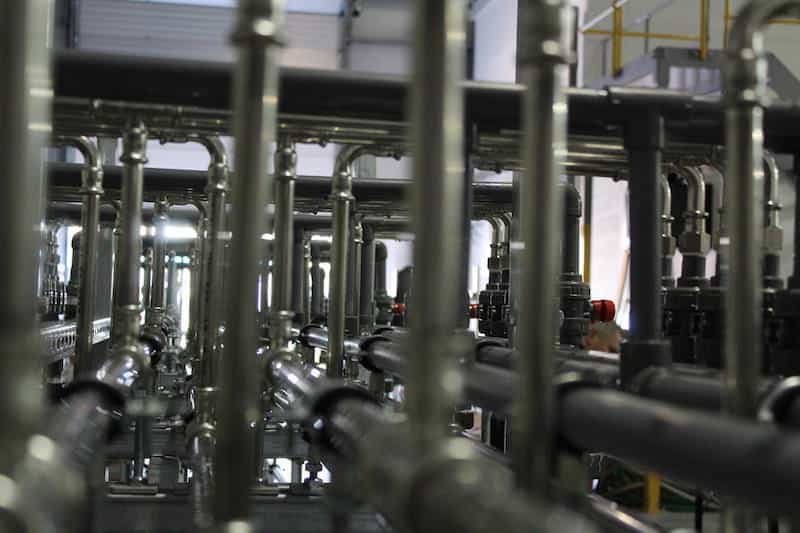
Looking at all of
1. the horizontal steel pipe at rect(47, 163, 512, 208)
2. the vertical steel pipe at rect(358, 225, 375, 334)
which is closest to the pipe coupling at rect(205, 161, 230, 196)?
the horizontal steel pipe at rect(47, 163, 512, 208)

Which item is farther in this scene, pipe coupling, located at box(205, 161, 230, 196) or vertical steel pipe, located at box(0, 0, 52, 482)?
pipe coupling, located at box(205, 161, 230, 196)

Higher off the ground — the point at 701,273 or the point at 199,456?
the point at 701,273

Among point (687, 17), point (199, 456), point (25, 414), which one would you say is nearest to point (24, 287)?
point (25, 414)

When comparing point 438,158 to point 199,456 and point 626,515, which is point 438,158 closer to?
point 626,515

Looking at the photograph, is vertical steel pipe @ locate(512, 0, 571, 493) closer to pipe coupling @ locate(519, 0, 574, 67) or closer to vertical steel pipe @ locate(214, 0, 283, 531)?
pipe coupling @ locate(519, 0, 574, 67)

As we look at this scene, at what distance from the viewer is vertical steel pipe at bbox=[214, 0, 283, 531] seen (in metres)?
0.58

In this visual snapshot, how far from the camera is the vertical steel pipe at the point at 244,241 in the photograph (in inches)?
23.0

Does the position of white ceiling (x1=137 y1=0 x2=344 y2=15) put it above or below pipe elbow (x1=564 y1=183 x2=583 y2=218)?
above

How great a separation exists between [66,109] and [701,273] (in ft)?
3.02

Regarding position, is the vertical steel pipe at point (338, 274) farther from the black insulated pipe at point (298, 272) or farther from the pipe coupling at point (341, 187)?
the black insulated pipe at point (298, 272)

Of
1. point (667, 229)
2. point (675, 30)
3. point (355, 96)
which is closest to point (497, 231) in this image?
point (667, 229)

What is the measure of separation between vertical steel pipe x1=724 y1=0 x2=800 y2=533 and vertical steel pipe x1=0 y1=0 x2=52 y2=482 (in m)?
0.50

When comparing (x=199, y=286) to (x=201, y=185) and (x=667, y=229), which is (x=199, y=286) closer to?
(x=201, y=185)

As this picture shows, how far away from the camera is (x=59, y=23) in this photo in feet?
22.4
